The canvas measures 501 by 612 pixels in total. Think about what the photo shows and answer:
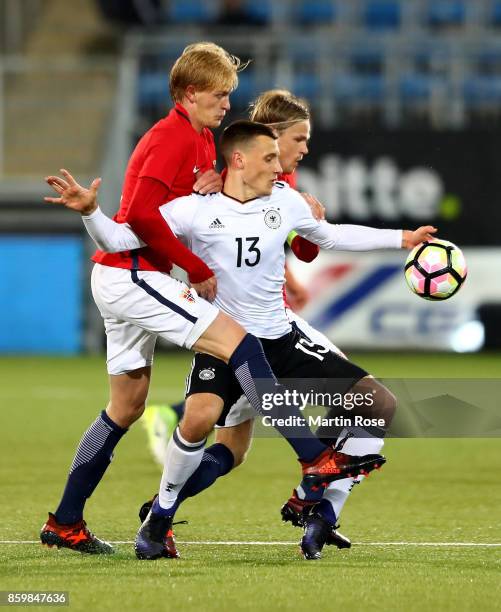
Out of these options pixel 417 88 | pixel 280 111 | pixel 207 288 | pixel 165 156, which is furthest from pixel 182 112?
pixel 417 88

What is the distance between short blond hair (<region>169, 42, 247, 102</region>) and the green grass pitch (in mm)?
1888

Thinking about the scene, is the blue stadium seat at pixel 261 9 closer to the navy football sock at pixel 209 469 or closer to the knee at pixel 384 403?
the navy football sock at pixel 209 469

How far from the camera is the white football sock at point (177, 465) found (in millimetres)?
5504

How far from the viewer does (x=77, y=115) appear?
19.5 metres

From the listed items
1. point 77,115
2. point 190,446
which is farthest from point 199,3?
point 190,446

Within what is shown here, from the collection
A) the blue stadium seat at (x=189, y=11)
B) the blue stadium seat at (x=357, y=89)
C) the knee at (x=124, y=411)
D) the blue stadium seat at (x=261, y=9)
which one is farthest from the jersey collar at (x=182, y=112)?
the blue stadium seat at (x=189, y=11)

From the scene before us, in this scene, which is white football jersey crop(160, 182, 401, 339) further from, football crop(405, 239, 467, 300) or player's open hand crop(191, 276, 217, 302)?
football crop(405, 239, 467, 300)

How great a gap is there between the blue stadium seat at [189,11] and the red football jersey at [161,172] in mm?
14622

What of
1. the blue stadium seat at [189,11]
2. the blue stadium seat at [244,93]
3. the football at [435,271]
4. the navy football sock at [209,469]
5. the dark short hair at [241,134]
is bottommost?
the navy football sock at [209,469]

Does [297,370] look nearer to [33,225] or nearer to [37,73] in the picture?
[33,225]

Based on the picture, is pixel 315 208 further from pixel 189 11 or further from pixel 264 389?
pixel 189 11

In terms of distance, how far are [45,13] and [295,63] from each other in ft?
19.7

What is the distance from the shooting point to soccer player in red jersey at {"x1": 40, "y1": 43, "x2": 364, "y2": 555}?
215 inches

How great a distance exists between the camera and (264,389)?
17.8 feet
